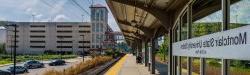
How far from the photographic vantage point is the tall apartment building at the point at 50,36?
169000 mm

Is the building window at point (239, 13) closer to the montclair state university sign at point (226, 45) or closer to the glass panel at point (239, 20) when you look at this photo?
the glass panel at point (239, 20)

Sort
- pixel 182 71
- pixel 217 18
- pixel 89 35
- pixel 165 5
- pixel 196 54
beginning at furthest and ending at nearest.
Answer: pixel 89 35 → pixel 165 5 → pixel 182 71 → pixel 196 54 → pixel 217 18

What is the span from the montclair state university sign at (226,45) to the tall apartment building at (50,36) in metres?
158

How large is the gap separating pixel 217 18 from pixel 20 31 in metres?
163

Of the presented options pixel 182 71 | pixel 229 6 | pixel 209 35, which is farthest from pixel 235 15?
pixel 182 71

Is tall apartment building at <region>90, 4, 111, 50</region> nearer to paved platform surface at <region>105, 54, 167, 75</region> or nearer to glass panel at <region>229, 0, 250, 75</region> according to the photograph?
paved platform surface at <region>105, 54, 167, 75</region>

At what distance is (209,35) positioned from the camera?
31.6 ft

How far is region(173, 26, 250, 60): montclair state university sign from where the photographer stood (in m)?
7.07

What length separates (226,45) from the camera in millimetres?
8078

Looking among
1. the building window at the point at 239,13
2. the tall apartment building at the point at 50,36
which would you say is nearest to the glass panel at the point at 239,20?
the building window at the point at 239,13

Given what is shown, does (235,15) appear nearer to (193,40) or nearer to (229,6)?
(229,6)

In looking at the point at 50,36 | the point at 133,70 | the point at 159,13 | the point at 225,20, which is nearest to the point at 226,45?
the point at 225,20

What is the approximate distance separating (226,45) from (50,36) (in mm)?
166522

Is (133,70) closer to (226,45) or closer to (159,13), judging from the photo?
(159,13)
